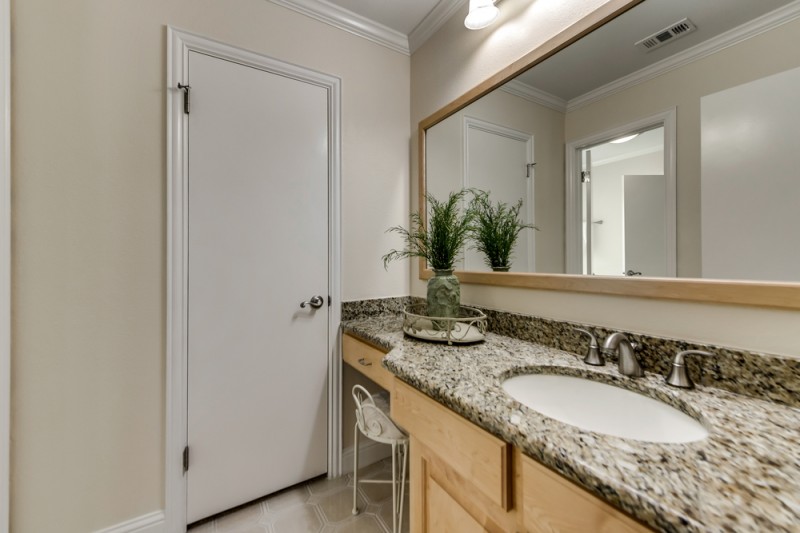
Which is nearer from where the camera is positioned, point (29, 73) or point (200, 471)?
point (29, 73)

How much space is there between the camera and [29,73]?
1.11 metres

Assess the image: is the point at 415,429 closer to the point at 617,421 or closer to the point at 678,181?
the point at 617,421

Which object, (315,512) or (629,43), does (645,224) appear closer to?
Answer: (629,43)

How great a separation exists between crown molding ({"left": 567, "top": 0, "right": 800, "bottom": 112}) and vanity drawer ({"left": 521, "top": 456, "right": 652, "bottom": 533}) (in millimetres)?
1085

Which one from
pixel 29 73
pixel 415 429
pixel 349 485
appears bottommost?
pixel 349 485

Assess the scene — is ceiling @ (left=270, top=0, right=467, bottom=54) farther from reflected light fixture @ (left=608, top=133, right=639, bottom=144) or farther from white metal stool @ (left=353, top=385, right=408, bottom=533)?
white metal stool @ (left=353, top=385, right=408, bottom=533)

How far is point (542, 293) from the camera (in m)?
1.24

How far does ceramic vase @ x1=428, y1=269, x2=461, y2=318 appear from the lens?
4.34 ft

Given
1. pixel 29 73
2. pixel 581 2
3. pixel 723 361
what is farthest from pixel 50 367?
pixel 581 2

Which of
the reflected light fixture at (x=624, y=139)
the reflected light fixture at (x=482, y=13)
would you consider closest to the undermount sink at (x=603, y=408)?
the reflected light fixture at (x=624, y=139)

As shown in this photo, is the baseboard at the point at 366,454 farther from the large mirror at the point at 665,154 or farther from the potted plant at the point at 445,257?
the large mirror at the point at 665,154

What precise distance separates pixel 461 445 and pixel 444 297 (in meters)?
0.64

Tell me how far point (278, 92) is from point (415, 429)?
158 cm

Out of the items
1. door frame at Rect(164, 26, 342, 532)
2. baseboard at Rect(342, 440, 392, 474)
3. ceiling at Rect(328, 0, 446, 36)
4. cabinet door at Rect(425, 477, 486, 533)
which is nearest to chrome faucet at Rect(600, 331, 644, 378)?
cabinet door at Rect(425, 477, 486, 533)
